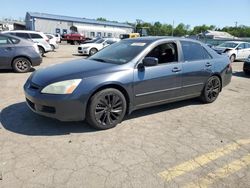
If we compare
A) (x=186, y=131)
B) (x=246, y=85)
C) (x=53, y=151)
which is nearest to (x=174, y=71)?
(x=186, y=131)

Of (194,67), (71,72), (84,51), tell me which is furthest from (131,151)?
(84,51)

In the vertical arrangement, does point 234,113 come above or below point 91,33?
below

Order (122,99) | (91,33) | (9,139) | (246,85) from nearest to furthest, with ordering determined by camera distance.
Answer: (9,139) → (122,99) → (246,85) → (91,33)

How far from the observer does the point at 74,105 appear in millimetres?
3924

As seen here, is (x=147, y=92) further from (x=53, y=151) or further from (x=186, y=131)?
(x=53, y=151)

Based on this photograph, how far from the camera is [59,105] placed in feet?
12.7

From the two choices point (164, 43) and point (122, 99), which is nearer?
point (122, 99)

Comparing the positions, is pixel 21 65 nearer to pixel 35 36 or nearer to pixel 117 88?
pixel 117 88

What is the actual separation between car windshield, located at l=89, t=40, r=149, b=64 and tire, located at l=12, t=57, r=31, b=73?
194 inches

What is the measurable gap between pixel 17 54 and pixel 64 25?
58.5 metres

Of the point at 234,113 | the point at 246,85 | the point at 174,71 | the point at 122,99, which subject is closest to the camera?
the point at 122,99

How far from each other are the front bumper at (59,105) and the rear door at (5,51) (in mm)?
5595

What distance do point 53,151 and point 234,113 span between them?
3895 millimetres

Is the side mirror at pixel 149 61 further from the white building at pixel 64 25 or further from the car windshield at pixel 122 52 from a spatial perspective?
the white building at pixel 64 25
